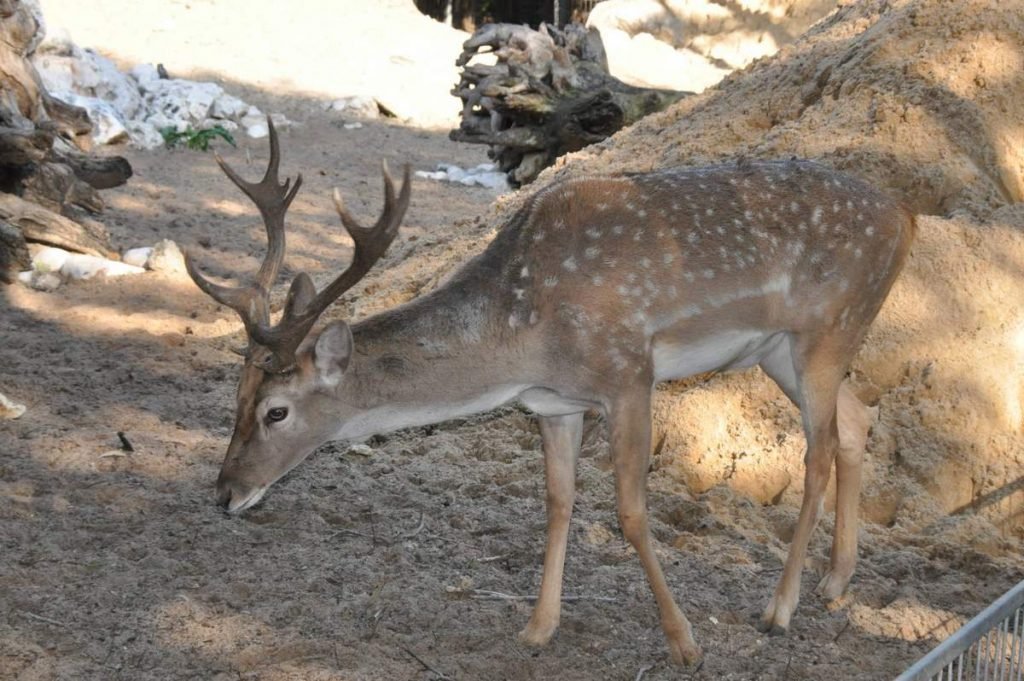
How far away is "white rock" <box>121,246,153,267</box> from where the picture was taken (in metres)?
9.77

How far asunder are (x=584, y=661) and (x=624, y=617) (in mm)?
354

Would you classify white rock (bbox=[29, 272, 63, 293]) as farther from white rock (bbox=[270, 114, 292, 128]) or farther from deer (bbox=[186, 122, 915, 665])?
white rock (bbox=[270, 114, 292, 128])

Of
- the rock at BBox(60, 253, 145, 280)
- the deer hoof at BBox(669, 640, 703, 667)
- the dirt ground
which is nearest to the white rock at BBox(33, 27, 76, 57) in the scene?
the rock at BBox(60, 253, 145, 280)

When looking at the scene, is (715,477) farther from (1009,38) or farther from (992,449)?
(1009,38)

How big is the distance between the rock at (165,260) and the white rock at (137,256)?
7 centimetres

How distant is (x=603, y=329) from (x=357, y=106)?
1456 cm

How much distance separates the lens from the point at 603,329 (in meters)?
4.50

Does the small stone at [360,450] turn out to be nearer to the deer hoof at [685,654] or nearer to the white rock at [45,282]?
the deer hoof at [685,654]

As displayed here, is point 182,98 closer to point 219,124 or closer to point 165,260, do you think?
point 219,124

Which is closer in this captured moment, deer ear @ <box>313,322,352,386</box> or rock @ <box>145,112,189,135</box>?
deer ear @ <box>313,322,352,386</box>

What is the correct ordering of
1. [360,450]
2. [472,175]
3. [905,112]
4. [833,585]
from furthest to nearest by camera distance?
1. [472,175]
2. [905,112]
3. [360,450]
4. [833,585]

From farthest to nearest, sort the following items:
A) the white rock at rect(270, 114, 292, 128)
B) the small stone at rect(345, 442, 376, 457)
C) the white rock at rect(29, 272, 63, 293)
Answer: the white rock at rect(270, 114, 292, 128)
the white rock at rect(29, 272, 63, 293)
the small stone at rect(345, 442, 376, 457)

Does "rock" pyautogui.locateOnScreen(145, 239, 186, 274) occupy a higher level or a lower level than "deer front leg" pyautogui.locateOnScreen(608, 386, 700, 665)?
lower

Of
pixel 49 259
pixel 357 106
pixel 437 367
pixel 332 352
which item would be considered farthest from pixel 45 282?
pixel 357 106
